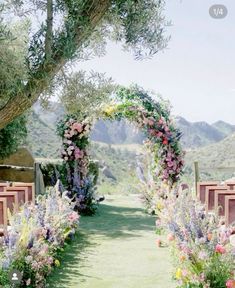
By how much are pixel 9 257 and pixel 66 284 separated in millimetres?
1157

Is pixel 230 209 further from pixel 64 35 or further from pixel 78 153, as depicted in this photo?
pixel 78 153

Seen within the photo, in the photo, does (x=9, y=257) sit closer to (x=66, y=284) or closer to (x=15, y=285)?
(x=15, y=285)

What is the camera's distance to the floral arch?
45.4ft

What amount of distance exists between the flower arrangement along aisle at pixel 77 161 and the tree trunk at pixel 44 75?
21.5ft

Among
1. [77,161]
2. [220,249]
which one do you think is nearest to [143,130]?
[77,161]

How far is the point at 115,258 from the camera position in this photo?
8.97 metres

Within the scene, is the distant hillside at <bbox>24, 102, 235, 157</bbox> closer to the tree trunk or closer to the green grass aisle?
the green grass aisle

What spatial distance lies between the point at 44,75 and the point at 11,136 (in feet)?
33.7

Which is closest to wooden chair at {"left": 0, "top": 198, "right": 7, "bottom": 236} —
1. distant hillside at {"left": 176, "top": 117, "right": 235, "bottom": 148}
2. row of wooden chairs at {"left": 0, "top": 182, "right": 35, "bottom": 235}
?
row of wooden chairs at {"left": 0, "top": 182, "right": 35, "bottom": 235}

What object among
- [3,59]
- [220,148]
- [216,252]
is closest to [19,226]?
[3,59]

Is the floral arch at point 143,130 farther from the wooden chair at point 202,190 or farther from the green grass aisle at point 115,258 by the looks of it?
the wooden chair at point 202,190

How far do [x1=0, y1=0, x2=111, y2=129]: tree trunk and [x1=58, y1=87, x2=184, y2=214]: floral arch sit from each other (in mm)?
6239

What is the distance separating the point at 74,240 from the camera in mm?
10555

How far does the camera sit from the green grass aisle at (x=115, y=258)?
738 centimetres
